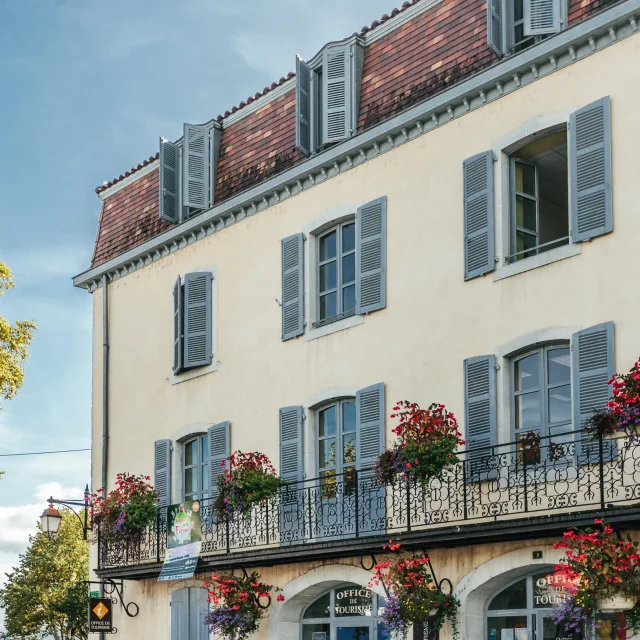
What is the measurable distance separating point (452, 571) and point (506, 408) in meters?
2.25

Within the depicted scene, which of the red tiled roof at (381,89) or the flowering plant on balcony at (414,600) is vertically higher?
the red tiled roof at (381,89)

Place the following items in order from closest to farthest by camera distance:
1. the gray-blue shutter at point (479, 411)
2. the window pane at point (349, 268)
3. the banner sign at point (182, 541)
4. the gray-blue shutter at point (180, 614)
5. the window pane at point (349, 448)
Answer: the gray-blue shutter at point (479, 411)
the window pane at point (349, 448)
the window pane at point (349, 268)
the banner sign at point (182, 541)
the gray-blue shutter at point (180, 614)

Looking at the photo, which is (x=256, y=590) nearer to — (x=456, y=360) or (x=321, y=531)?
(x=321, y=531)

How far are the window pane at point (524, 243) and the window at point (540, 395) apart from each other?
146 cm

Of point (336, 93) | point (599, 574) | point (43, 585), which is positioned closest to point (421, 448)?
point (599, 574)

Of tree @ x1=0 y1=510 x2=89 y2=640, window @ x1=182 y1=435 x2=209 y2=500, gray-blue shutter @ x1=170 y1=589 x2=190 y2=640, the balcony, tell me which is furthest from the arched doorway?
tree @ x1=0 y1=510 x2=89 y2=640

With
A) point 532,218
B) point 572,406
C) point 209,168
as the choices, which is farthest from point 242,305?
point 572,406

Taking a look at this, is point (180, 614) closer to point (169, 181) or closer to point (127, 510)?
point (127, 510)

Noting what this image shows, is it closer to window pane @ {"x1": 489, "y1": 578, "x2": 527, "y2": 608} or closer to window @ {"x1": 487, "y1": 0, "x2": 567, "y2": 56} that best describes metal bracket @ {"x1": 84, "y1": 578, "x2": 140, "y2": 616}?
window pane @ {"x1": 489, "y1": 578, "x2": 527, "y2": 608}

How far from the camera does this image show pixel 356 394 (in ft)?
59.6

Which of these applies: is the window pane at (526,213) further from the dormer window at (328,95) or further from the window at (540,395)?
the dormer window at (328,95)

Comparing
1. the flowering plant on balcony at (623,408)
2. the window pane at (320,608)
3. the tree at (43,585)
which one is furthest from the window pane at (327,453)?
the tree at (43,585)

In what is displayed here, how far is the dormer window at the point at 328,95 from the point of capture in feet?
62.4

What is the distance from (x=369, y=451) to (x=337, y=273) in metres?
3.00
